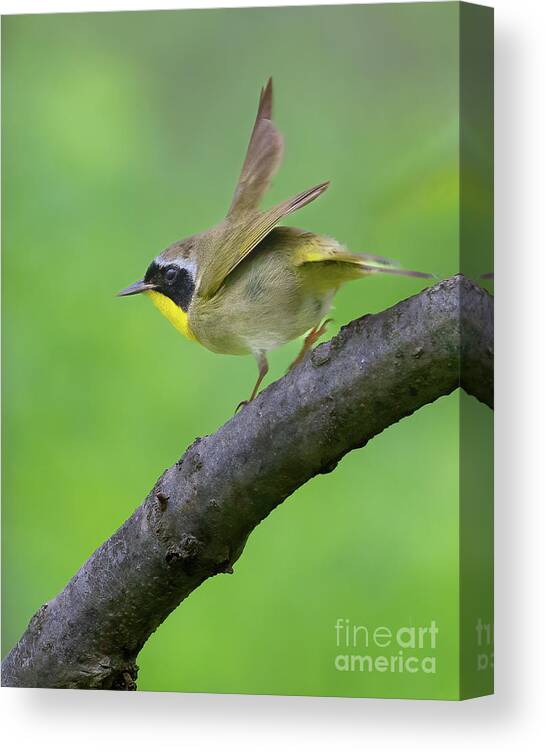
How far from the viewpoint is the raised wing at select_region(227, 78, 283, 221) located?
10.6ft

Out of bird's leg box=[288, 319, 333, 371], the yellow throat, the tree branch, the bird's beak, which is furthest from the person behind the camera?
the bird's beak

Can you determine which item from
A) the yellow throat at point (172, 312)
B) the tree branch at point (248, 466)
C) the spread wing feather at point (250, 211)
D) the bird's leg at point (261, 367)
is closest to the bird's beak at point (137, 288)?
the yellow throat at point (172, 312)

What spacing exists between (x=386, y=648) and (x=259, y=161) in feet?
4.33

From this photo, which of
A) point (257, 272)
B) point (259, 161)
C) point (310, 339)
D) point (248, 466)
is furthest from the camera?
point (259, 161)

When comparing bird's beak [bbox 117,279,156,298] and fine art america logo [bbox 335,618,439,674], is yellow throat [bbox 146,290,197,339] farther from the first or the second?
fine art america logo [bbox 335,618,439,674]

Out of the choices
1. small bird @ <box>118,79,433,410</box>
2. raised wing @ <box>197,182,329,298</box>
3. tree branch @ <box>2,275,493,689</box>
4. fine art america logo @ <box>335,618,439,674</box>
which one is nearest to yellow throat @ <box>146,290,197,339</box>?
small bird @ <box>118,79,433,410</box>

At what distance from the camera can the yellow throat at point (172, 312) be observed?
3.22 metres

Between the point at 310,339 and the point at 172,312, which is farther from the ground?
the point at 172,312

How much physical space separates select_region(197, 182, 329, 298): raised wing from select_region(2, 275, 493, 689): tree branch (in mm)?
485

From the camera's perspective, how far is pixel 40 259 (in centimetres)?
354

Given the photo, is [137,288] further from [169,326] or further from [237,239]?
[237,239]

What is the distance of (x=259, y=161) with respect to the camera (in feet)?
10.8

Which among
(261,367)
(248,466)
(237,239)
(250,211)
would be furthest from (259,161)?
(248,466)

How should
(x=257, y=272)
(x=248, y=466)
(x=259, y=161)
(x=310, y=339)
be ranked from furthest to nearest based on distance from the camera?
(x=259, y=161) → (x=310, y=339) → (x=257, y=272) → (x=248, y=466)
